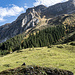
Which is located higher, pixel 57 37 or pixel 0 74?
pixel 57 37

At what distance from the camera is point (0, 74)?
10602 millimetres

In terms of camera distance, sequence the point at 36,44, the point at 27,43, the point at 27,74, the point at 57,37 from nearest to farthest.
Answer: the point at 27,74 < the point at 36,44 < the point at 27,43 < the point at 57,37

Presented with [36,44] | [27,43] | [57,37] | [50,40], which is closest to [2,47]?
[27,43]

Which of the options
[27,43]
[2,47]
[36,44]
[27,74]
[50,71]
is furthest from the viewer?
[2,47]

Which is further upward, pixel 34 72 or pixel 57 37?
pixel 57 37

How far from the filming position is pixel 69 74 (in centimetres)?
1102

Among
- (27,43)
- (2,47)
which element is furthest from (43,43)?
(2,47)

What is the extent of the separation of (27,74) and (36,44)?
94954 mm

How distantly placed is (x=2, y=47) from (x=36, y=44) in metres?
82.1

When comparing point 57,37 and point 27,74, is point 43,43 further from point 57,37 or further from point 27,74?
point 27,74

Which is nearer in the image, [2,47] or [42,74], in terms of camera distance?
[42,74]

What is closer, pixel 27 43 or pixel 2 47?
pixel 27 43

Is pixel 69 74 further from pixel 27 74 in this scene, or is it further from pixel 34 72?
pixel 27 74

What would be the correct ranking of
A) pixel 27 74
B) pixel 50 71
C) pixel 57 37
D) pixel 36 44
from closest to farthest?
pixel 27 74, pixel 50 71, pixel 36 44, pixel 57 37
